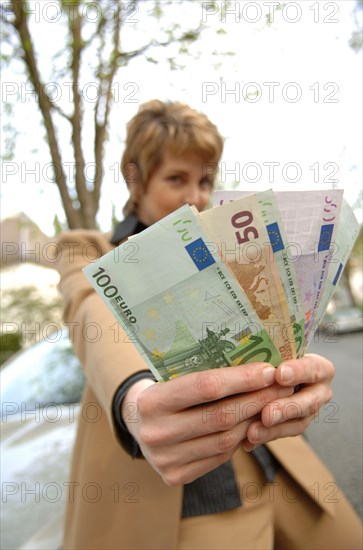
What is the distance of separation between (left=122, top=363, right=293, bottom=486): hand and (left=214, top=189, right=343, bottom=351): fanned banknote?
0.18 meters

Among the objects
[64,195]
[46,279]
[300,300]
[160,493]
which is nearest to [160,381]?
[300,300]

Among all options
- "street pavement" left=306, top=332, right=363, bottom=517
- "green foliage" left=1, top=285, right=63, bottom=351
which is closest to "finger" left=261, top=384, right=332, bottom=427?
"street pavement" left=306, top=332, right=363, bottom=517

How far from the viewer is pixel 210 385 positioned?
2.33 feet

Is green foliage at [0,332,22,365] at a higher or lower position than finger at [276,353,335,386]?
lower

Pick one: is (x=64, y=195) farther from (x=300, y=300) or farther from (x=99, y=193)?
(x=300, y=300)

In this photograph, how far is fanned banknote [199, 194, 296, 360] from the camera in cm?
70

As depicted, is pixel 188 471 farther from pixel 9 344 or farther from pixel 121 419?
pixel 9 344

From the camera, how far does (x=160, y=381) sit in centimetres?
78

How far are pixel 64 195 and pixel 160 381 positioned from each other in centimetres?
480

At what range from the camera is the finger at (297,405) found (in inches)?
30.4

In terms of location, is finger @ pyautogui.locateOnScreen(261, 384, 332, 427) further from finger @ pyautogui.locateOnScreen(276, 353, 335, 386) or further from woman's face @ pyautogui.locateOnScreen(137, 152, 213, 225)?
woman's face @ pyautogui.locateOnScreen(137, 152, 213, 225)

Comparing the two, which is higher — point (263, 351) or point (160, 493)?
point (263, 351)

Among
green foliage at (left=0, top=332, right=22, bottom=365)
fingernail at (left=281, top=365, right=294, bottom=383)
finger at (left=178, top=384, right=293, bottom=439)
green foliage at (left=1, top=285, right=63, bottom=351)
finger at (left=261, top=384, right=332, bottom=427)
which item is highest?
fingernail at (left=281, top=365, right=294, bottom=383)

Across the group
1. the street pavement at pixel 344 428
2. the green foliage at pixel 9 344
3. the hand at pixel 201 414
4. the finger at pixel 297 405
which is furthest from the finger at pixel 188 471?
the green foliage at pixel 9 344
